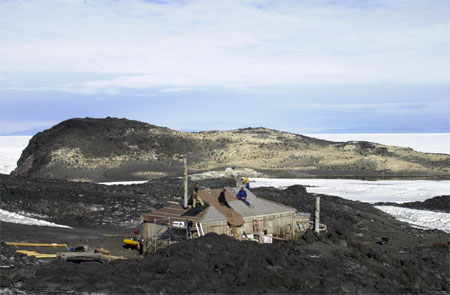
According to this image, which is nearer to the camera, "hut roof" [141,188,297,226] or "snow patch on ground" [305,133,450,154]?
"hut roof" [141,188,297,226]

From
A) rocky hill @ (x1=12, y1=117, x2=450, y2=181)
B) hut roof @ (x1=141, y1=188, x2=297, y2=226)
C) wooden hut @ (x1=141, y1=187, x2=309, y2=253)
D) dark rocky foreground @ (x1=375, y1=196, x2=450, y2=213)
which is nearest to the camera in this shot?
wooden hut @ (x1=141, y1=187, x2=309, y2=253)

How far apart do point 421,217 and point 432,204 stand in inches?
234

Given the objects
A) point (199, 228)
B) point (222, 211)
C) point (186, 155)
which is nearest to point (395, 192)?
point (222, 211)

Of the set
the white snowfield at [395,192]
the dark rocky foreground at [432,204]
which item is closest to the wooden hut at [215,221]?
the white snowfield at [395,192]

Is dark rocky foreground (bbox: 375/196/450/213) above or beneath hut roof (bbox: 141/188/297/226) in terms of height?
beneath

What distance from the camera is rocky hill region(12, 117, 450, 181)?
271ft

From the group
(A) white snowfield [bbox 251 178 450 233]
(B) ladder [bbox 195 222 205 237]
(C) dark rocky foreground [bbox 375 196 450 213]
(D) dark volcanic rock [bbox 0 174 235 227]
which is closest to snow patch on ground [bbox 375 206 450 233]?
(A) white snowfield [bbox 251 178 450 233]

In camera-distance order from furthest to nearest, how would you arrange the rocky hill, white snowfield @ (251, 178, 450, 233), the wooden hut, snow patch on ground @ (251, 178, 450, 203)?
the rocky hill → snow patch on ground @ (251, 178, 450, 203) → white snowfield @ (251, 178, 450, 233) → the wooden hut

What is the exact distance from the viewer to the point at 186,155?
94.1 m

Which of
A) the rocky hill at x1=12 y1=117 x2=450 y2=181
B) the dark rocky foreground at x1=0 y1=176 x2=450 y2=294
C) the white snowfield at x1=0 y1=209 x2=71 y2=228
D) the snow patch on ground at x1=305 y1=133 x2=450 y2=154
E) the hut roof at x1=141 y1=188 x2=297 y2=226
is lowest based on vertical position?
the dark rocky foreground at x1=0 y1=176 x2=450 y2=294

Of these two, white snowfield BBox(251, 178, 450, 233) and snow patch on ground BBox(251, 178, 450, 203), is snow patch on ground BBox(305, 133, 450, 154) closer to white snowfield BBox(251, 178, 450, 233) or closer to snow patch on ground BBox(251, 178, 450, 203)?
snow patch on ground BBox(251, 178, 450, 203)

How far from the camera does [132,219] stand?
40.4 metres

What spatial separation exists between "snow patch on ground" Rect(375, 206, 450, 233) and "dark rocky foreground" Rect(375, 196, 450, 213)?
1.73 meters

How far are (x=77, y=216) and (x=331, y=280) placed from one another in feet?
78.8
